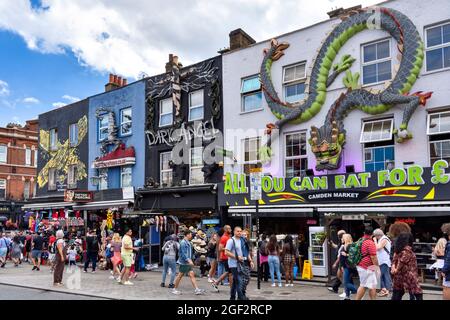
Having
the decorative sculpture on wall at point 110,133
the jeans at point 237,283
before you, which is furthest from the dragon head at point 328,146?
the decorative sculpture on wall at point 110,133

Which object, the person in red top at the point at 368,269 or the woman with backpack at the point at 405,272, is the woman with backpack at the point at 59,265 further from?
the woman with backpack at the point at 405,272

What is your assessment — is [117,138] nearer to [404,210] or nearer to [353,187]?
[353,187]

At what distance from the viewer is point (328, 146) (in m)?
16.2

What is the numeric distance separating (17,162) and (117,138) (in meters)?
24.8

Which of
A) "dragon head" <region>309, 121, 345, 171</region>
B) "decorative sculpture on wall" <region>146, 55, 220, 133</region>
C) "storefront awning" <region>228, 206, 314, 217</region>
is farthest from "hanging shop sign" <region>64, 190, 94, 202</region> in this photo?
"dragon head" <region>309, 121, 345, 171</region>

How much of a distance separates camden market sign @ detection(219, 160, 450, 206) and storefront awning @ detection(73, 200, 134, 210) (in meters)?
6.38

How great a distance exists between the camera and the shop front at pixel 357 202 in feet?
45.0

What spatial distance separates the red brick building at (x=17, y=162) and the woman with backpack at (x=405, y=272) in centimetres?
3954

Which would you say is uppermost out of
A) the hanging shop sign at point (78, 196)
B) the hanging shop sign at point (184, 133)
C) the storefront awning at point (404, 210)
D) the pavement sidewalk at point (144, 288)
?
the hanging shop sign at point (184, 133)

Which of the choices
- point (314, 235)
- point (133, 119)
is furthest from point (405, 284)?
point (133, 119)

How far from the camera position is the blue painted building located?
23.5m

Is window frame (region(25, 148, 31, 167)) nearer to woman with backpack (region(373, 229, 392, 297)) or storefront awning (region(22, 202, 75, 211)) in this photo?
storefront awning (region(22, 202, 75, 211))

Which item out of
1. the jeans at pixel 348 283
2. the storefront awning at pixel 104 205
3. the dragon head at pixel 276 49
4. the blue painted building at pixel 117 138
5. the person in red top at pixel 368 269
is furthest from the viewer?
the blue painted building at pixel 117 138

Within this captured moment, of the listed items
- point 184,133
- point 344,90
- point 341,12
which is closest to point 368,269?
point 344,90
